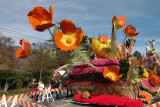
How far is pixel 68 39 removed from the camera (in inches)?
131

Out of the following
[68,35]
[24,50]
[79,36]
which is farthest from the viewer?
[68,35]

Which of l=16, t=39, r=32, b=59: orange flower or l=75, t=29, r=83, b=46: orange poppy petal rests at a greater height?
l=75, t=29, r=83, b=46: orange poppy petal

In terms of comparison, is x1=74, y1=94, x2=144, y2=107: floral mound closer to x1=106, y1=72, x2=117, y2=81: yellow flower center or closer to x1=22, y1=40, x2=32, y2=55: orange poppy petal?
x1=106, y1=72, x2=117, y2=81: yellow flower center

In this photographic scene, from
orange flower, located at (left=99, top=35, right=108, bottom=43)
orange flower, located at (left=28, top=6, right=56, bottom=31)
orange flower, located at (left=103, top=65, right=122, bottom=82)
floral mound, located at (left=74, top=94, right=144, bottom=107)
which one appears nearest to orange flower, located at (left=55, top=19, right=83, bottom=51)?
orange flower, located at (left=28, top=6, right=56, bottom=31)

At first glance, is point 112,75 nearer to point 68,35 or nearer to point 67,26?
point 68,35

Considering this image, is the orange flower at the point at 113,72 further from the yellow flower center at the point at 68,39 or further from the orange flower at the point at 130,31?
the yellow flower center at the point at 68,39

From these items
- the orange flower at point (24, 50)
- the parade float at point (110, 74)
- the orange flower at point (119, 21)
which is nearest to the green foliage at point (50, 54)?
the parade float at point (110, 74)

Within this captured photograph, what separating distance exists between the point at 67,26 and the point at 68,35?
0.21m

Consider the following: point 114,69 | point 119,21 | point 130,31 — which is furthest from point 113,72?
point 119,21

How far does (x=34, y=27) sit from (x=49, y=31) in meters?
0.49

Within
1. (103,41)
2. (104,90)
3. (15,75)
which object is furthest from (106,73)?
(15,75)

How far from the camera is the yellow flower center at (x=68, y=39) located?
3317mm

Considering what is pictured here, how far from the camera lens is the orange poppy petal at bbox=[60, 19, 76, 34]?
3309 mm

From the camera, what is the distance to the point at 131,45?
218 inches
